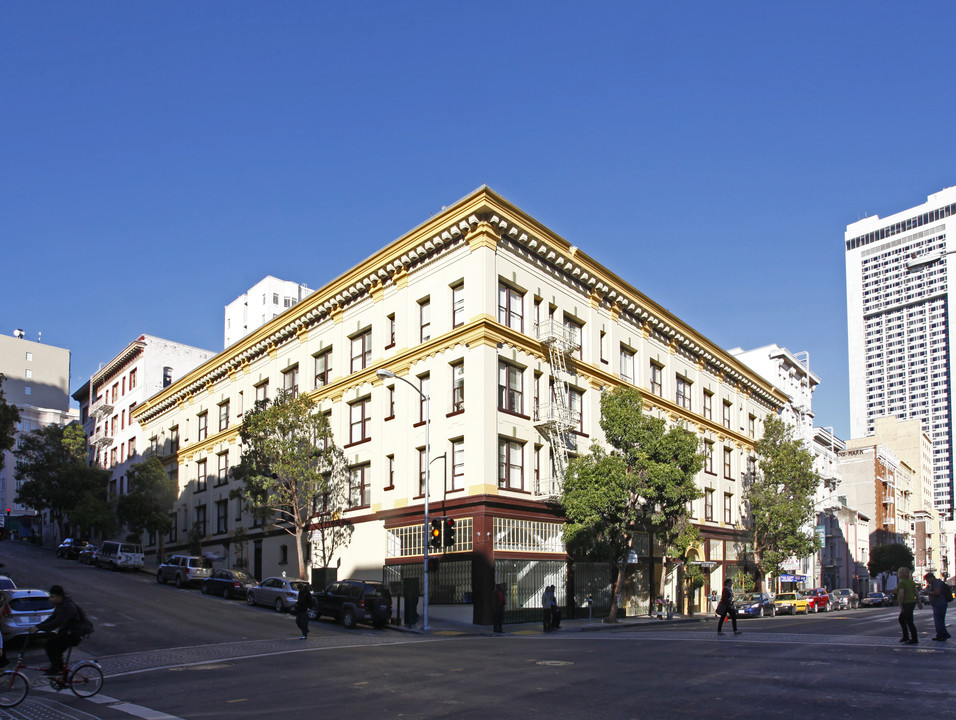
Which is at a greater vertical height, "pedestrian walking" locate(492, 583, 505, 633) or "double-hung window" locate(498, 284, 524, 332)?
"double-hung window" locate(498, 284, 524, 332)

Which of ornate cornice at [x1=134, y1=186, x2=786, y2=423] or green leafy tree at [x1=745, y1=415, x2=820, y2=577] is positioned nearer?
ornate cornice at [x1=134, y1=186, x2=786, y2=423]

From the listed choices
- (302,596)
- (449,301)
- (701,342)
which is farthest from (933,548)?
(302,596)

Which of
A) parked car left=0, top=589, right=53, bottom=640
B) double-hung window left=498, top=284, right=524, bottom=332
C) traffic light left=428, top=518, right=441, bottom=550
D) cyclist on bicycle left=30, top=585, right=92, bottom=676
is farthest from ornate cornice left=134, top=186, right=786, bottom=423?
cyclist on bicycle left=30, top=585, right=92, bottom=676

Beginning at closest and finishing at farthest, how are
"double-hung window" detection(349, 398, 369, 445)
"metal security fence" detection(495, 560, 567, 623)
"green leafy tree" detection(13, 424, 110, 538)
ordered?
1. "metal security fence" detection(495, 560, 567, 623)
2. "double-hung window" detection(349, 398, 369, 445)
3. "green leafy tree" detection(13, 424, 110, 538)

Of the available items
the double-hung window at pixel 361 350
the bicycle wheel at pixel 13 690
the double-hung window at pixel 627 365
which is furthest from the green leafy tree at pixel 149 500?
the bicycle wheel at pixel 13 690

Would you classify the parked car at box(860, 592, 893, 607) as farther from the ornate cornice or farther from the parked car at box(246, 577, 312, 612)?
the parked car at box(246, 577, 312, 612)

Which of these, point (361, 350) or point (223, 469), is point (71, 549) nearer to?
point (223, 469)

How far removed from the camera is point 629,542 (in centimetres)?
3709

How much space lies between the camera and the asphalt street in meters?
12.5

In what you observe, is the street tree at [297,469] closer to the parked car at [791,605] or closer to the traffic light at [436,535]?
the traffic light at [436,535]

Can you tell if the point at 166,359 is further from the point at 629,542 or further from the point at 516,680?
the point at 516,680

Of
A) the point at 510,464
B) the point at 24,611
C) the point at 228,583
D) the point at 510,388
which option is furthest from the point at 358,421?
the point at 24,611

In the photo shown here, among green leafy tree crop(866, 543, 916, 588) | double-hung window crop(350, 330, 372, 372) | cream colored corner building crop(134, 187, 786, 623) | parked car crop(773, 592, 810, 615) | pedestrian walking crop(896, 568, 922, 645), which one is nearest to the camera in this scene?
pedestrian walking crop(896, 568, 922, 645)

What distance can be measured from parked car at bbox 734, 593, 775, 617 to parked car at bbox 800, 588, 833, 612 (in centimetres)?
598
